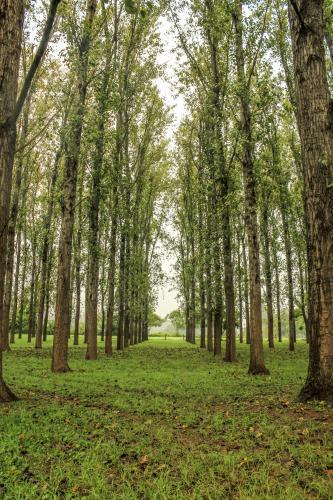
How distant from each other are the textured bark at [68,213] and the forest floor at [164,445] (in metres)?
3.96

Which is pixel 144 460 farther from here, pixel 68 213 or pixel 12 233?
pixel 12 233

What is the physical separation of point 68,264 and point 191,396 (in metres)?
6.96

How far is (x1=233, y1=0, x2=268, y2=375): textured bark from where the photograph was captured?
1329cm

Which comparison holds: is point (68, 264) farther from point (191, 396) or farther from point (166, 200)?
point (166, 200)

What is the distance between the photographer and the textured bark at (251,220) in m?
13.3

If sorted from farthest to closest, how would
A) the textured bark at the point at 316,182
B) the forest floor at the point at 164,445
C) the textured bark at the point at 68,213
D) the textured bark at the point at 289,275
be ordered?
the textured bark at the point at 289,275 → the textured bark at the point at 68,213 → the textured bark at the point at 316,182 → the forest floor at the point at 164,445

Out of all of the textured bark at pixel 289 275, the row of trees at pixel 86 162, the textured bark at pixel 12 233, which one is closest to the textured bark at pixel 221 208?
the row of trees at pixel 86 162

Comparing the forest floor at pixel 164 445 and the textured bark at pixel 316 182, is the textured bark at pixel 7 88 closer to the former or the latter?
the forest floor at pixel 164 445

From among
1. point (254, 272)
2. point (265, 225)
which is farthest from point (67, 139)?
point (265, 225)

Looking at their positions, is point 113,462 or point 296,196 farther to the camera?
point 296,196

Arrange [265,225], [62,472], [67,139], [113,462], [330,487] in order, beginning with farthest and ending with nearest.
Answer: [265,225] → [67,139] → [113,462] → [62,472] → [330,487]

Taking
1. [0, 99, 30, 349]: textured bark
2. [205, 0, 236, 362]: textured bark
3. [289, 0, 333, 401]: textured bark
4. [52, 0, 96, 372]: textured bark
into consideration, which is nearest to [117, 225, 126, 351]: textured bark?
[0, 99, 30, 349]: textured bark

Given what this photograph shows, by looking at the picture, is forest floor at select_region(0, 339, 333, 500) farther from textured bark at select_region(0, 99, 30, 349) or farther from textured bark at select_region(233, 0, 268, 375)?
textured bark at select_region(0, 99, 30, 349)

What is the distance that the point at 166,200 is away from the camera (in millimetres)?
43406
